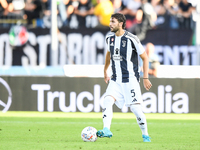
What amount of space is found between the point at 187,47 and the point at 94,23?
3.61 metres

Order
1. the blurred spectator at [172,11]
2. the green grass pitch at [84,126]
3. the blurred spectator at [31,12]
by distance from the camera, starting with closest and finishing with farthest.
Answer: the green grass pitch at [84,126], the blurred spectator at [172,11], the blurred spectator at [31,12]

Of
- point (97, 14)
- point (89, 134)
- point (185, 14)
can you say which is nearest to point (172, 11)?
point (185, 14)

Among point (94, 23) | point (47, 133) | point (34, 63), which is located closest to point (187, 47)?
point (94, 23)

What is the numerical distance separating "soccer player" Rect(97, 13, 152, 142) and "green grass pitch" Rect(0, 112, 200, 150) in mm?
458

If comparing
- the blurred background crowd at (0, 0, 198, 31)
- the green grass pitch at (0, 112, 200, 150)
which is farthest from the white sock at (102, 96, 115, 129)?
the blurred background crowd at (0, 0, 198, 31)

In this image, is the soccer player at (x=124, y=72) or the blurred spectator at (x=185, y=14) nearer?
the soccer player at (x=124, y=72)

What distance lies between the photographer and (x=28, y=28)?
18328mm

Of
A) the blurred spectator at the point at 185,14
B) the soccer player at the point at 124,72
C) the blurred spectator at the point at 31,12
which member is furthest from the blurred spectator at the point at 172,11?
the soccer player at the point at 124,72

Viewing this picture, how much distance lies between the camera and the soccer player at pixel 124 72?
7.07 m

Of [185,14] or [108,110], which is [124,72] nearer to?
[108,110]

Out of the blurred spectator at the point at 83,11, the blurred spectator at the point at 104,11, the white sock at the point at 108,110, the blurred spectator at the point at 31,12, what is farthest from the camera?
the blurred spectator at the point at 83,11

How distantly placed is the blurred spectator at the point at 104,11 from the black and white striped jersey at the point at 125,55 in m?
10.7

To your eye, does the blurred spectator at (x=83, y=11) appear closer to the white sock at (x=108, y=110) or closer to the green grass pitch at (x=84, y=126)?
the green grass pitch at (x=84, y=126)

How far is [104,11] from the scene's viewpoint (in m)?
17.9
